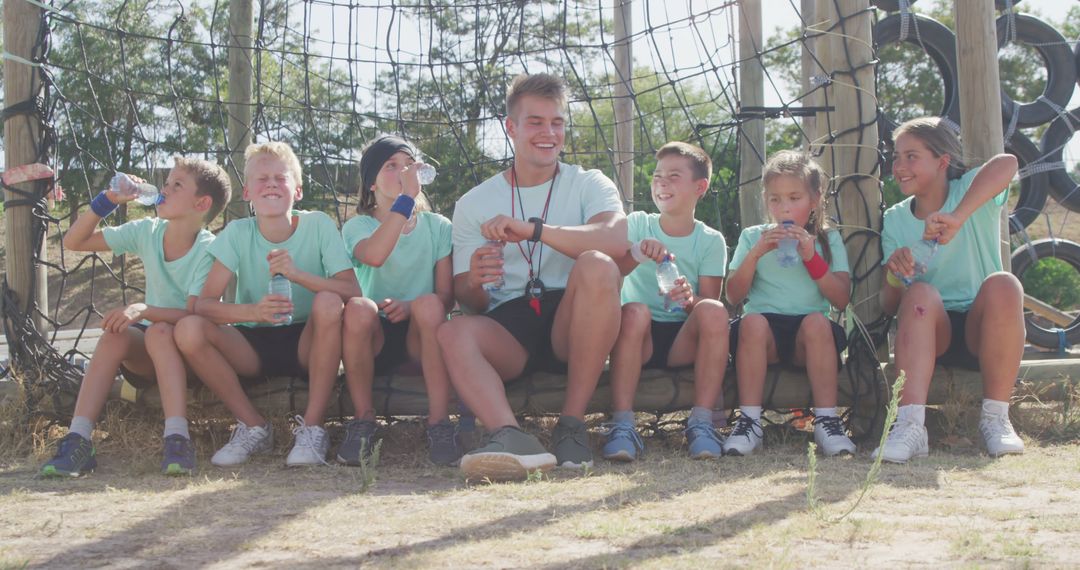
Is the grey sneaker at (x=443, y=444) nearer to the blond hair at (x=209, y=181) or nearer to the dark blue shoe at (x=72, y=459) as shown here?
the dark blue shoe at (x=72, y=459)

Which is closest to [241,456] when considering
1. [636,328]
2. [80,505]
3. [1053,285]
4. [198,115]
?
[80,505]

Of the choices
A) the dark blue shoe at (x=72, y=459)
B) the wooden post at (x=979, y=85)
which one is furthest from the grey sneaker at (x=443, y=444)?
the wooden post at (x=979, y=85)

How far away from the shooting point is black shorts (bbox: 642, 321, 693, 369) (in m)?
3.57

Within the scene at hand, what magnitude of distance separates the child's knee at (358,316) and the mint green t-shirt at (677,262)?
0.93m

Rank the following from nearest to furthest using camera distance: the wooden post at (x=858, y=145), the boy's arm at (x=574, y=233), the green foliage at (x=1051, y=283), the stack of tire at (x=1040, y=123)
A: the boy's arm at (x=574, y=233), the wooden post at (x=858, y=145), the stack of tire at (x=1040, y=123), the green foliage at (x=1051, y=283)

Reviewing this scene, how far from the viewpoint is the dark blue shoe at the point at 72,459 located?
309 cm

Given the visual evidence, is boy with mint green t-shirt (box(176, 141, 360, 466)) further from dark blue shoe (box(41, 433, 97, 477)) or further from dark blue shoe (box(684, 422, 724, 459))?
dark blue shoe (box(684, 422, 724, 459))

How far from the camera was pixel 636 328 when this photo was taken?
3.26m

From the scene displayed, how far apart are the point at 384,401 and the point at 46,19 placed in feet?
6.94

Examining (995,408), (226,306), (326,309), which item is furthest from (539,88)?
(995,408)

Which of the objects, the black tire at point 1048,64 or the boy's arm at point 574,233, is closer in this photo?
the boy's arm at point 574,233

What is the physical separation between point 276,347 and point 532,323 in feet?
2.95

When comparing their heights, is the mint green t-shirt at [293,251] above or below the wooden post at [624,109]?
below

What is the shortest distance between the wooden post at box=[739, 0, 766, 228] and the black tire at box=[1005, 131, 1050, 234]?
176 centimetres
